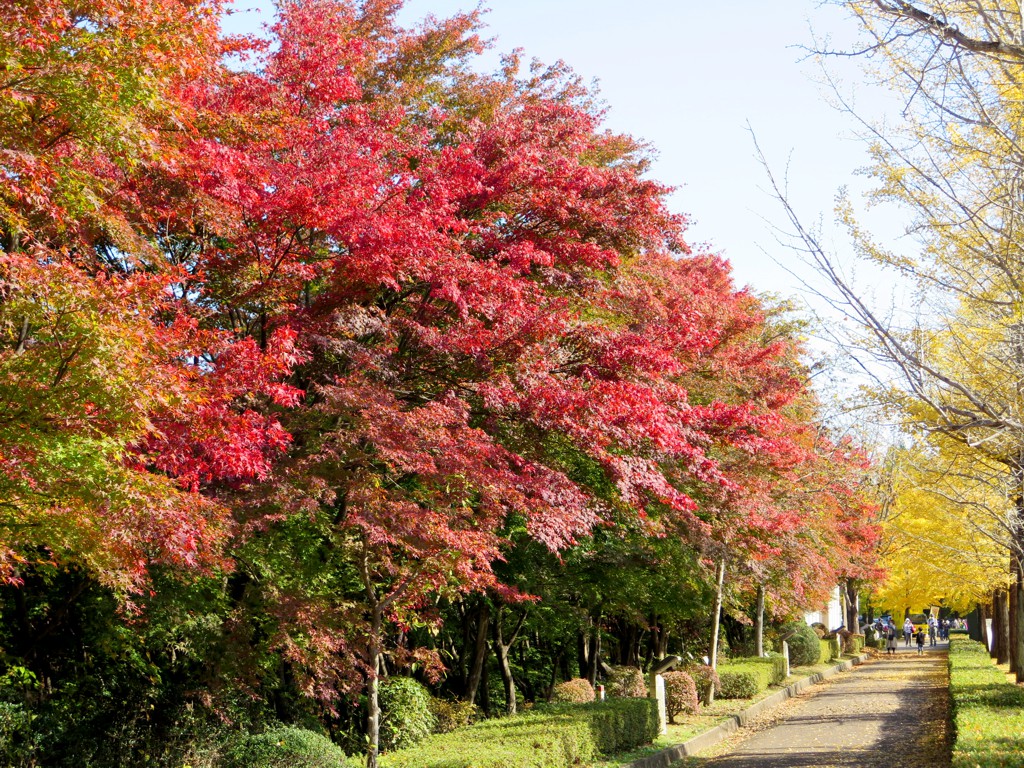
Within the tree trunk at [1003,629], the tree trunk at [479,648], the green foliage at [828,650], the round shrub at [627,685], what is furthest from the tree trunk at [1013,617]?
the tree trunk at [479,648]

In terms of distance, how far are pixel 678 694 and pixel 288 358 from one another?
37.0ft

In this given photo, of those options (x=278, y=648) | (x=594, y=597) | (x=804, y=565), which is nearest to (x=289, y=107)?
(x=278, y=648)

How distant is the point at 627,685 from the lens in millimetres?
18844

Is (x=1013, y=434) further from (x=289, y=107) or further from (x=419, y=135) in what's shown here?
(x=289, y=107)

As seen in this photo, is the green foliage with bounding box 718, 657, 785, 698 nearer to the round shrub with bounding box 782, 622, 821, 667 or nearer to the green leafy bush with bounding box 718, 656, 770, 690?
the green leafy bush with bounding box 718, 656, 770, 690

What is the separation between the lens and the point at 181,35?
6.92 metres

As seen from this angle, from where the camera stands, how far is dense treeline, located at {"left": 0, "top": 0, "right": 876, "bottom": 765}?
6449 mm

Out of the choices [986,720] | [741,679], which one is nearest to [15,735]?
[986,720]

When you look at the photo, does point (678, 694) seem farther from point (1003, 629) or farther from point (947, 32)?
point (1003, 629)

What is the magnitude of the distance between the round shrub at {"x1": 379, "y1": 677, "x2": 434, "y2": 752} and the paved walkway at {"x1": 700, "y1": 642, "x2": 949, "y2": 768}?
4.08 meters

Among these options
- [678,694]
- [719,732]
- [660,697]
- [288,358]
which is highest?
[288,358]

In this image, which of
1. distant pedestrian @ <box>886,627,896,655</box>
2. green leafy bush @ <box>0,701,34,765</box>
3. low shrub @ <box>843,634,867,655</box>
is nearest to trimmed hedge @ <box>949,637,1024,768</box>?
green leafy bush @ <box>0,701,34,765</box>

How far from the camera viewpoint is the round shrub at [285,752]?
880 cm

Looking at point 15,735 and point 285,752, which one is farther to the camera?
point 15,735
